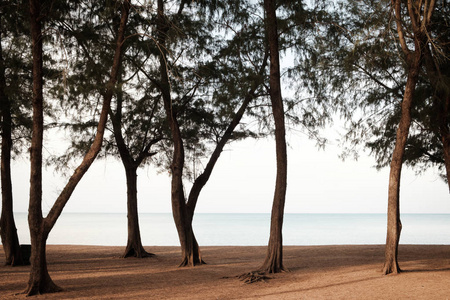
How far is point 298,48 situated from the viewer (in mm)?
14062

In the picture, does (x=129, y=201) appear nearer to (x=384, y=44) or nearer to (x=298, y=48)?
(x=298, y=48)

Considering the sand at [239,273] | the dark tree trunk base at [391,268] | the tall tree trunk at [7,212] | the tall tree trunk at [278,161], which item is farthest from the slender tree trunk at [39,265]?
the dark tree trunk base at [391,268]

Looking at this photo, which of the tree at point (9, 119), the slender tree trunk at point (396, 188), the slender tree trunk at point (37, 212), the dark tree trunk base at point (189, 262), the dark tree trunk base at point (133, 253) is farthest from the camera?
the dark tree trunk base at point (133, 253)

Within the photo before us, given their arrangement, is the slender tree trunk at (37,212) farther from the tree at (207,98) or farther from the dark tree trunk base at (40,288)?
the tree at (207,98)

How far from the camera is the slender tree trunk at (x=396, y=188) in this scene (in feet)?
34.9

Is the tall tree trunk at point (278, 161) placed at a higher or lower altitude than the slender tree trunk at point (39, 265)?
higher

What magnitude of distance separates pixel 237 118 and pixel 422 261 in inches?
245

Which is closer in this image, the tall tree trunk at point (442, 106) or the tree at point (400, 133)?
the tree at point (400, 133)

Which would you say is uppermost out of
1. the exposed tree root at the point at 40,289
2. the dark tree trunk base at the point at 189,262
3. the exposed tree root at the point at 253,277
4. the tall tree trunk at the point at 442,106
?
the tall tree trunk at the point at 442,106

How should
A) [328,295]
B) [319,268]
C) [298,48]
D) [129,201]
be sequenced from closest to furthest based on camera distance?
1. [328,295]
2. [319,268]
3. [298,48]
4. [129,201]

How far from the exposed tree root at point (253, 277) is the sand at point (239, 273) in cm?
15

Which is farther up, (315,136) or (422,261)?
(315,136)

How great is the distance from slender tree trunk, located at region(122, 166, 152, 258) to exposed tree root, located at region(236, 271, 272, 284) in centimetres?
592

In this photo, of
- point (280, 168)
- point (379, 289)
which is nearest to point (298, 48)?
point (280, 168)
